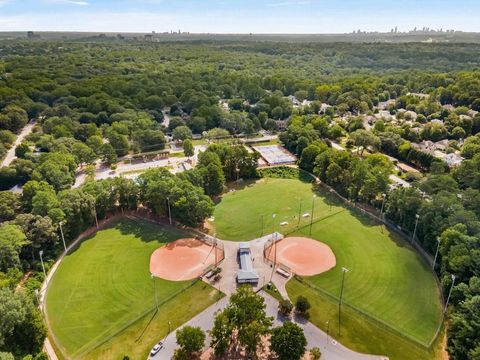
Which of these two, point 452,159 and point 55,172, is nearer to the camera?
point 55,172

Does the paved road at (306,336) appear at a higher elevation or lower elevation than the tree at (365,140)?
lower

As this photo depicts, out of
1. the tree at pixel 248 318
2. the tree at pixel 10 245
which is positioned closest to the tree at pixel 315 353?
the tree at pixel 248 318

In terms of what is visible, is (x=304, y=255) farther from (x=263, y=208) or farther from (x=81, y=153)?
(x=81, y=153)

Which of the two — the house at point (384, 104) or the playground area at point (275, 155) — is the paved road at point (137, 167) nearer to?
the playground area at point (275, 155)

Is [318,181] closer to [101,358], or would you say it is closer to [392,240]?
[392,240]

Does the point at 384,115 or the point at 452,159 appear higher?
the point at 384,115

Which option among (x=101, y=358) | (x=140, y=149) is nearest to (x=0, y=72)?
(x=140, y=149)

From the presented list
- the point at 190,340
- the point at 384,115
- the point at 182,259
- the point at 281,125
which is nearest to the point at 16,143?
the point at 182,259
